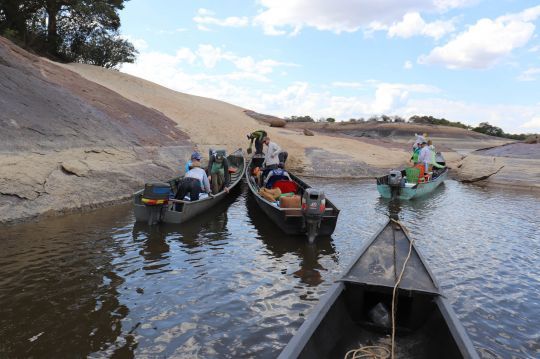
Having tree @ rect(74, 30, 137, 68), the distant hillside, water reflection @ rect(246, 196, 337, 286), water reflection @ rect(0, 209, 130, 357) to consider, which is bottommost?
water reflection @ rect(0, 209, 130, 357)

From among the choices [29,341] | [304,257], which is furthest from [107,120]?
[29,341]

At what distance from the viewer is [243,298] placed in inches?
272

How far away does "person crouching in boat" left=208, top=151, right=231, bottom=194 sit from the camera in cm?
1423

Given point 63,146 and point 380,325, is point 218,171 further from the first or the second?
point 380,325

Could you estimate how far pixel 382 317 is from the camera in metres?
5.23

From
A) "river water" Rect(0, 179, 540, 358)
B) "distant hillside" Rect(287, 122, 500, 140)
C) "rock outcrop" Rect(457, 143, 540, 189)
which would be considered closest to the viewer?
"river water" Rect(0, 179, 540, 358)

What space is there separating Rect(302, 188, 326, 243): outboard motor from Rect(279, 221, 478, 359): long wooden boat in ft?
11.1

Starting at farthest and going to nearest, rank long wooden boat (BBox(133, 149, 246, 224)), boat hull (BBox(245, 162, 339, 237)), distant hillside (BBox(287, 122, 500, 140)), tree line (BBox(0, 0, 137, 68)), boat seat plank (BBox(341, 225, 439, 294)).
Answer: distant hillside (BBox(287, 122, 500, 140))
tree line (BBox(0, 0, 137, 68))
long wooden boat (BBox(133, 149, 246, 224))
boat hull (BBox(245, 162, 339, 237))
boat seat plank (BBox(341, 225, 439, 294))

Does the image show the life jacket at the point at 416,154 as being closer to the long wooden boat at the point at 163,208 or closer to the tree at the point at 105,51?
the long wooden boat at the point at 163,208

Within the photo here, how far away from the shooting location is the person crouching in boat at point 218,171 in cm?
1423

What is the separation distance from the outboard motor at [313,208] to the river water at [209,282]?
2.04 ft

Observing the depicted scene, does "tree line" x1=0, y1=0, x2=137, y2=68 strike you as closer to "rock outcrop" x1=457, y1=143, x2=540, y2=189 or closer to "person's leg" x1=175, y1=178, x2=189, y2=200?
"person's leg" x1=175, y1=178, x2=189, y2=200

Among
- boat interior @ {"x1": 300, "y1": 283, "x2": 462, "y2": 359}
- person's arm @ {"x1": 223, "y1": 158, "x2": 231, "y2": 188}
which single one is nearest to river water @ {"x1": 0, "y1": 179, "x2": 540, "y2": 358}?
boat interior @ {"x1": 300, "y1": 283, "x2": 462, "y2": 359}

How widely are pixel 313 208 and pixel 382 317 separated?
4.43m
